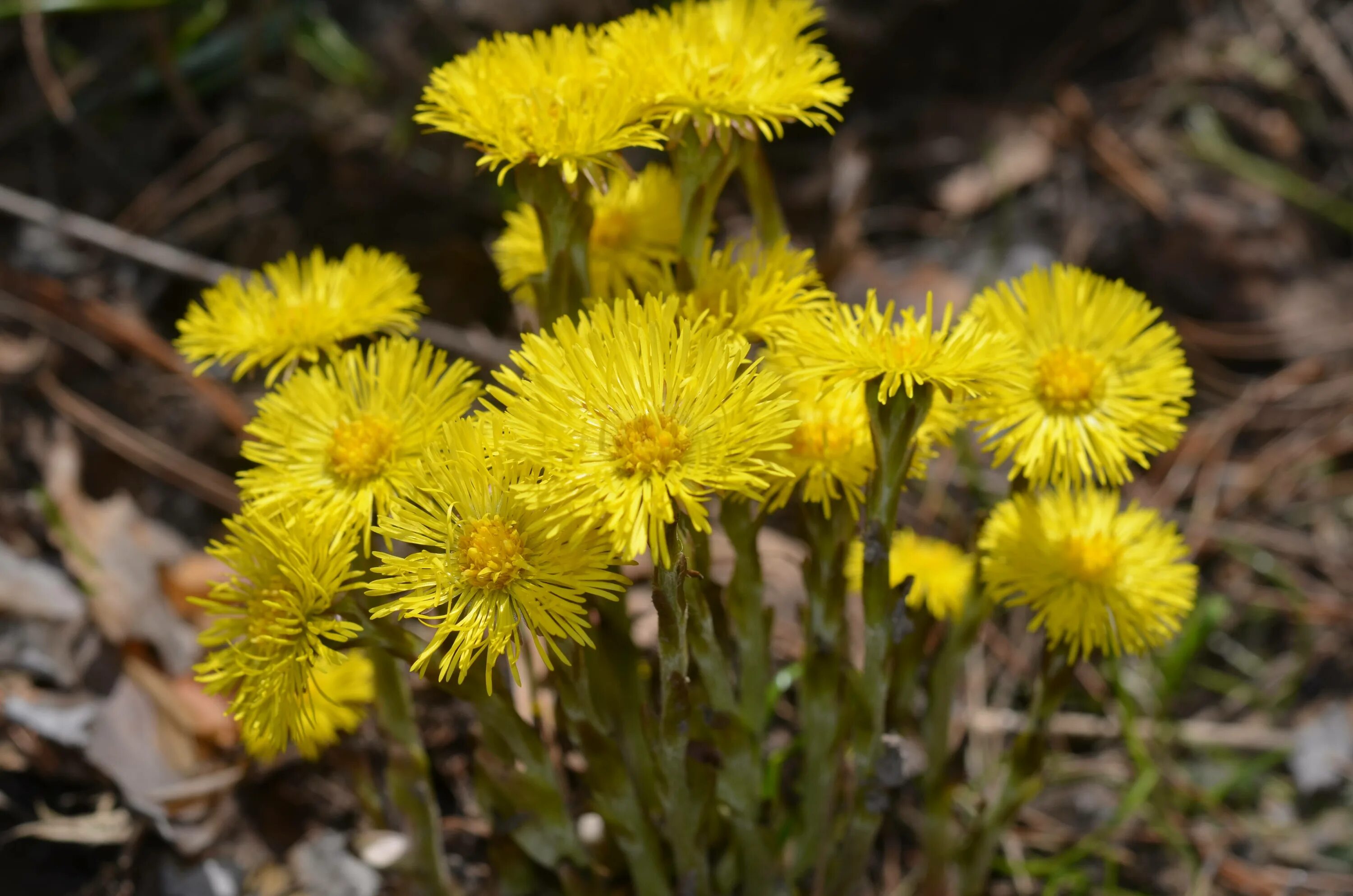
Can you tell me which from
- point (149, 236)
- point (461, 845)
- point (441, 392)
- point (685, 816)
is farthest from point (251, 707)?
point (149, 236)

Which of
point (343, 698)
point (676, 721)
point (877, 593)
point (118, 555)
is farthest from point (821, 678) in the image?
point (118, 555)

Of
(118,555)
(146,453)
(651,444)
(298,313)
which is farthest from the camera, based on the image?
(146,453)

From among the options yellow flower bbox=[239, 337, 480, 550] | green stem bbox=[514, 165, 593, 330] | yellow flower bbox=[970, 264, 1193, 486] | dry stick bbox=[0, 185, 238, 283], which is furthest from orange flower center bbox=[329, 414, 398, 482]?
dry stick bbox=[0, 185, 238, 283]

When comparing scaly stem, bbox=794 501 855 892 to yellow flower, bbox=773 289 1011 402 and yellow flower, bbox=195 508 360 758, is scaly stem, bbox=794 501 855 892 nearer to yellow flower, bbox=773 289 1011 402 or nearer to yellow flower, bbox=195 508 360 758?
yellow flower, bbox=773 289 1011 402

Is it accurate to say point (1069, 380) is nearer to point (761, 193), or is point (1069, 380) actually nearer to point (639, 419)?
point (761, 193)

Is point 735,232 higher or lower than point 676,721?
higher
